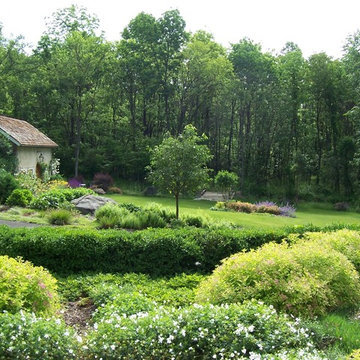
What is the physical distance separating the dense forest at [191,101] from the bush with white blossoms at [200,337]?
2694 centimetres

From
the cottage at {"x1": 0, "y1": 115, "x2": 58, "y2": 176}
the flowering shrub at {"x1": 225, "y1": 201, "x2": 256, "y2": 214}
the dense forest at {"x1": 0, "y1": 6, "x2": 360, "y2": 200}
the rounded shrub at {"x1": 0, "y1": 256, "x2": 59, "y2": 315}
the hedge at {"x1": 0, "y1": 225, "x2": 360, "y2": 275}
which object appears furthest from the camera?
the dense forest at {"x1": 0, "y1": 6, "x2": 360, "y2": 200}

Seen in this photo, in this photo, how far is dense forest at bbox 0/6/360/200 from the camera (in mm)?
32997

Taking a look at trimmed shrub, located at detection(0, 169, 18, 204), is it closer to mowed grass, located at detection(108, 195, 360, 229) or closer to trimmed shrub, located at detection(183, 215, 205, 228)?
mowed grass, located at detection(108, 195, 360, 229)

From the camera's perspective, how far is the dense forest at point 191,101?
3300cm

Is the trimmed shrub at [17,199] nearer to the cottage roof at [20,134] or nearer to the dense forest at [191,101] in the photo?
the cottage roof at [20,134]

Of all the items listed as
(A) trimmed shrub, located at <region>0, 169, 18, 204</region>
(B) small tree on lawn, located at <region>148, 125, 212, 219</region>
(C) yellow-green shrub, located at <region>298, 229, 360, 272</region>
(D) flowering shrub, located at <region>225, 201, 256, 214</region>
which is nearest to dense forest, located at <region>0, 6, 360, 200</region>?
(D) flowering shrub, located at <region>225, 201, 256, 214</region>

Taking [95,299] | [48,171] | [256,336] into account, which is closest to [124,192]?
[48,171]

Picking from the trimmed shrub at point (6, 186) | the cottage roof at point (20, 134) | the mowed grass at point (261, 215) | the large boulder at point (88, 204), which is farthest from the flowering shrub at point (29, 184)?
the mowed grass at point (261, 215)

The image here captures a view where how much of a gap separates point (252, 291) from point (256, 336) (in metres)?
1.27

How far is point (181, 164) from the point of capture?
16141 mm

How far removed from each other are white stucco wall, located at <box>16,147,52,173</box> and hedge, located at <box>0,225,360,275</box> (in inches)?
616

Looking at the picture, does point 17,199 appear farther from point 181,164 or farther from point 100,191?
point 100,191

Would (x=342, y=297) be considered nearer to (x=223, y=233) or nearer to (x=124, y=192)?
(x=223, y=233)

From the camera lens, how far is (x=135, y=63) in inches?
1377
